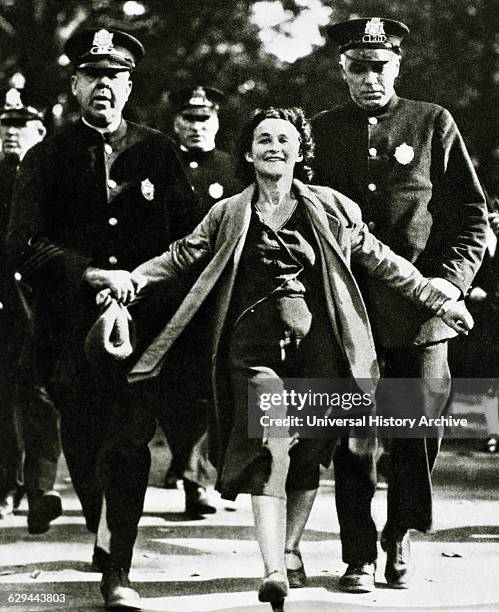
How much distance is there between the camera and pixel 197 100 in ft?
18.4

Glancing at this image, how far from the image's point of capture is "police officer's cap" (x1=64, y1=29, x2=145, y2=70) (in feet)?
18.1

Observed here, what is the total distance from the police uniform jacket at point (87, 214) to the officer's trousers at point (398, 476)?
138 centimetres

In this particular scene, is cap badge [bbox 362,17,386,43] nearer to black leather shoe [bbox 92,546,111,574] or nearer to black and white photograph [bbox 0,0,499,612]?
black and white photograph [bbox 0,0,499,612]

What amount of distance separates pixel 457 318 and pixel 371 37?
157 cm

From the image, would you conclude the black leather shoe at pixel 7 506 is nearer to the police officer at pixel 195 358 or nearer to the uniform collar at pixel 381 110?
the police officer at pixel 195 358

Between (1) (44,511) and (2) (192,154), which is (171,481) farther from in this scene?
(2) (192,154)

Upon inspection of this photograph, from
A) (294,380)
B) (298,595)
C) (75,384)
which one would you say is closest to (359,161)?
(294,380)

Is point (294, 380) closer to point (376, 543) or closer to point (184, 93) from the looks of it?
point (376, 543)

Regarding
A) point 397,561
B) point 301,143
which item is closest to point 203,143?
point 301,143

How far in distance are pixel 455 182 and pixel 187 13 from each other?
5.84 feet

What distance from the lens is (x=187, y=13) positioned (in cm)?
575

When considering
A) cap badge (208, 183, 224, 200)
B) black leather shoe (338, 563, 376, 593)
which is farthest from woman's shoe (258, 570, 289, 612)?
cap badge (208, 183, 224, 200)

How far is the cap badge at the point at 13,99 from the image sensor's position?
5.82m

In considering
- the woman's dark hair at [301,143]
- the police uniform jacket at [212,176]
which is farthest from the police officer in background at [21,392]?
the woman's dark hair at [301,143]
